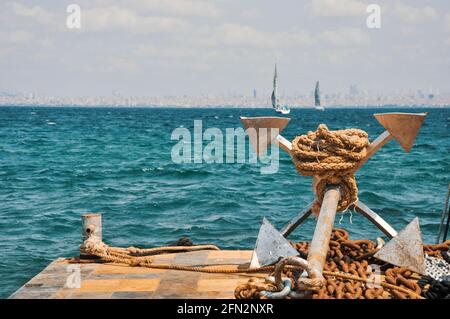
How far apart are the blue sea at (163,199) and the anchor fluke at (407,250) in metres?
0.94

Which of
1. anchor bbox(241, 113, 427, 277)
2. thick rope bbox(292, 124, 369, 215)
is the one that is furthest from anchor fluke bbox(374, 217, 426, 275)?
thick rope bbox(292, 124, 369, 215)

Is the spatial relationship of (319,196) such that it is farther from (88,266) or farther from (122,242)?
(122,242)

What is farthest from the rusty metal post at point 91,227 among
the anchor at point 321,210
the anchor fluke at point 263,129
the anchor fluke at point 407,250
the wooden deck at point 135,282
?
the anchor fluke at point 407,250

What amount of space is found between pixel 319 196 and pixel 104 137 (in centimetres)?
4170

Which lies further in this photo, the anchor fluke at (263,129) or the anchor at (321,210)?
the anchor fluke at (263,129)

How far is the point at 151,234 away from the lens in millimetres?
13492

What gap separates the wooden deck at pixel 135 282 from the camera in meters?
5.58

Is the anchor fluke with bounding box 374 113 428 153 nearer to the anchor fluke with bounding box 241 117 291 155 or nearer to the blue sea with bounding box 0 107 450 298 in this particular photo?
the anchor fluke with bounding box 241 117 291 155

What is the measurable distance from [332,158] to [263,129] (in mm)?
669

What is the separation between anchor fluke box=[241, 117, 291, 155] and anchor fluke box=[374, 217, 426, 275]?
1383 mm

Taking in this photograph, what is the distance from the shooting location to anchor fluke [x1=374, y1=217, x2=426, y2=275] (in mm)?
5504
